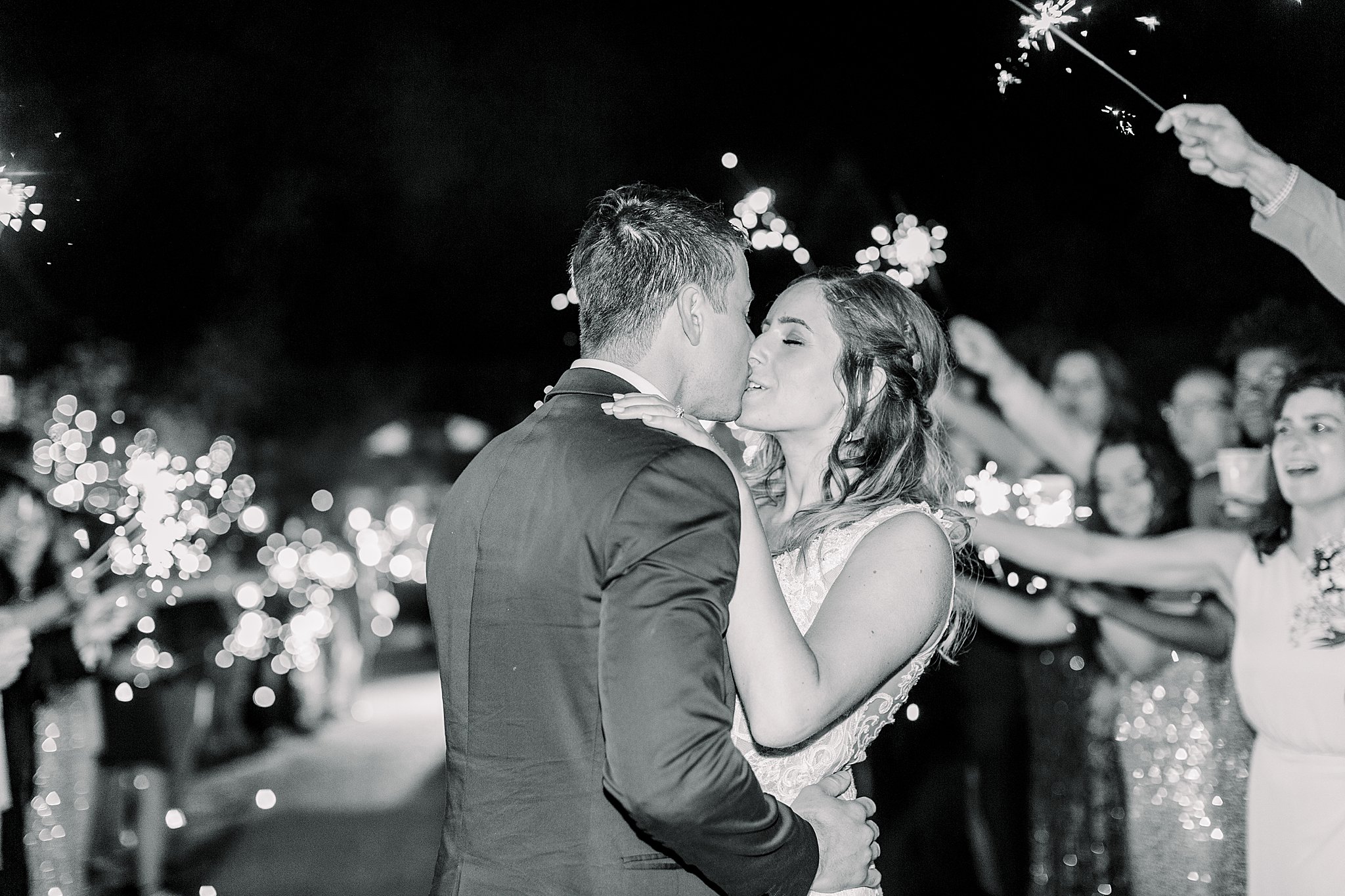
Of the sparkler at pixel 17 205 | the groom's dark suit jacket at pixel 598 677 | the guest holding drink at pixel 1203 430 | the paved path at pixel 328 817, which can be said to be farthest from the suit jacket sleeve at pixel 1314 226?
the paved path at pixel 328 817

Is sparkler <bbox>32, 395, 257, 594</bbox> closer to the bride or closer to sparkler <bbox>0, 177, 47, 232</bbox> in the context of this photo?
sparkler <bbox>0, 177, 47, 232</bbox>

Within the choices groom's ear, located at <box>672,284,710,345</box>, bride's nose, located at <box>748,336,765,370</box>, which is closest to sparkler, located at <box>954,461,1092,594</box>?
bride's nose, located at <box>748,336,765,370</box>

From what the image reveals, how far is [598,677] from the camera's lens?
1577 mm

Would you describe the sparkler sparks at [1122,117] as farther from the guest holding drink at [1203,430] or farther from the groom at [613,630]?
the guest holding drink at [1203,430]

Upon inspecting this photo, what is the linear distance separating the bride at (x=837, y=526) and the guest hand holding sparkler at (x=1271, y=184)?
86 centimetres

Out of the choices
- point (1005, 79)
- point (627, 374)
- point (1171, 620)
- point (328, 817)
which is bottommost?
point (328, 817)

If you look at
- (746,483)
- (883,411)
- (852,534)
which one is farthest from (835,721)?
(883,411)

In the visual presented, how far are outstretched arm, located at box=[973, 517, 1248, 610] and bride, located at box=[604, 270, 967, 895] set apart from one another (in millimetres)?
919

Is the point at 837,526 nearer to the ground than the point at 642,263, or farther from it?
nearer to the ground

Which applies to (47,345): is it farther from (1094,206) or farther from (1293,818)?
(1094,206)

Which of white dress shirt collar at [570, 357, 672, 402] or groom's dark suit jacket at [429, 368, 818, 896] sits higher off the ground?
white dress shirt collar at [570, 357, 672, 402]

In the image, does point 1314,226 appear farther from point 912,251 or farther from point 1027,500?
point 1027,500

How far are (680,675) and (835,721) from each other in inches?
31.5

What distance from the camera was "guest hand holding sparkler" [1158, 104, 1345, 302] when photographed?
8.59 ft
